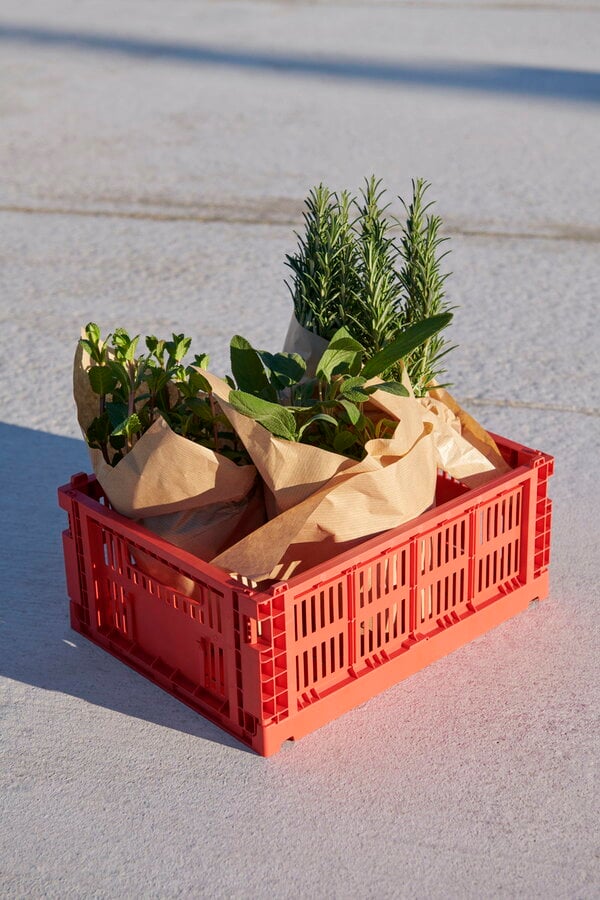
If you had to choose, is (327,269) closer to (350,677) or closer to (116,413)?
(116,413)

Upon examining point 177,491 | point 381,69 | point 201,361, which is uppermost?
point 381,69

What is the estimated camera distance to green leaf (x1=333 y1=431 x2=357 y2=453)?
7.81ft

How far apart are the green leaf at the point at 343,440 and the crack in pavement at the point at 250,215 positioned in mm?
3166

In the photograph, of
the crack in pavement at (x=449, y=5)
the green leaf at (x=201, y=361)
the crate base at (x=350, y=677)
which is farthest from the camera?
the crack in pavement at (x=449, y=5)

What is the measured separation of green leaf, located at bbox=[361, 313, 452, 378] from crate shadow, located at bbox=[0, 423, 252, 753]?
800mm

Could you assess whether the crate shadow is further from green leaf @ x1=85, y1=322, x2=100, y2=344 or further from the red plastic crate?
green leaf @ x1=85, y1=322, x2=100, y2=344

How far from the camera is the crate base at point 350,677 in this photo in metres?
2.42

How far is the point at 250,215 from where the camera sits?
5.61 metres

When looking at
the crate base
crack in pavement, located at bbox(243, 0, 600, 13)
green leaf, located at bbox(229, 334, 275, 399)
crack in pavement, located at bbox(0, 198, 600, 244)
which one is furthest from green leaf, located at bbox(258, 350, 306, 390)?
crack in pavement, located at bbox(243, 0, 600, 13)

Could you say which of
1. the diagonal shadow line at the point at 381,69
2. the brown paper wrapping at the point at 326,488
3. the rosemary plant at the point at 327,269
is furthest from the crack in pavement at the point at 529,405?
Answer: the diagonal shadow line at the point at 381,69

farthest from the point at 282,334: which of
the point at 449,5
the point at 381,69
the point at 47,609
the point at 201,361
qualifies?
the point at 449,5

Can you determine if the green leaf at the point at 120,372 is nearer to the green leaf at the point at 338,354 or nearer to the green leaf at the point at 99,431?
the green leaf at the point at 99,431

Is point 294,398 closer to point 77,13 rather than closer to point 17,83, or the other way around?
point 17,83

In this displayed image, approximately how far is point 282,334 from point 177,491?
213 cm
